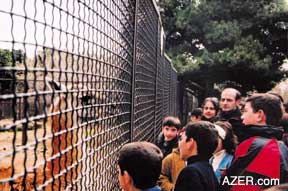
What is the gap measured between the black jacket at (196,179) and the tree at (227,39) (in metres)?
14.0

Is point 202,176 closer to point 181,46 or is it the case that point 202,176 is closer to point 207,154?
point 207,154

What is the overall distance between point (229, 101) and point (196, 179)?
2676 mm

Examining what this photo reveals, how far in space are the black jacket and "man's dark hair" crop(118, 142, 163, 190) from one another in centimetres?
60

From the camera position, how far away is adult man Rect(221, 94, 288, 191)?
10.8ft

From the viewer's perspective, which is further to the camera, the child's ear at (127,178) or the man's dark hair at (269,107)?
the man's dark hair at (269,107)

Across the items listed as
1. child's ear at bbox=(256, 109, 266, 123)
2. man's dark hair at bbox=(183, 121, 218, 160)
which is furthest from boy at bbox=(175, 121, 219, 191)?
child's ear at bbox=(256, 109, 266, 123)

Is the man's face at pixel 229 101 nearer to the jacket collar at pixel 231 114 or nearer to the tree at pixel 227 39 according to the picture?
the jacket collar at pixel 231 114

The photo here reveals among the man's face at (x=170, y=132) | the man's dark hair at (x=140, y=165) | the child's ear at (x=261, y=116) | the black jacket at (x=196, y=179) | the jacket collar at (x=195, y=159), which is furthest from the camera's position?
the man's face at (x=170, y=132)

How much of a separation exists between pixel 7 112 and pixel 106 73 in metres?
1.30

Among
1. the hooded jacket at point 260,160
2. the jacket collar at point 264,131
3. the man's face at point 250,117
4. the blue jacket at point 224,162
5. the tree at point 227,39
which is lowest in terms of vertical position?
the blue jacket at point 224,162

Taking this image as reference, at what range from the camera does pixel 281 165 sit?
330 centimetres

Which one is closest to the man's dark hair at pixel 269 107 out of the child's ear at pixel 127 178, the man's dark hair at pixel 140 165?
the man's dark hair at pixel 140 165

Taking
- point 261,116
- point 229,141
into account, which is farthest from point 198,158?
point 229,141

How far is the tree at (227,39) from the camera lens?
17.3 metres
